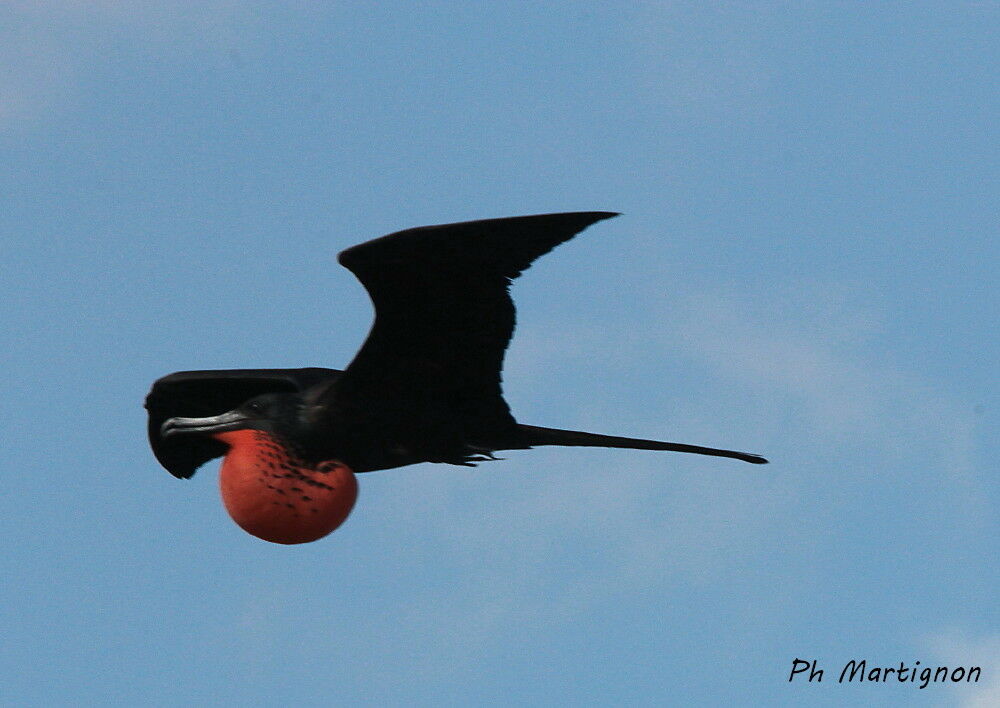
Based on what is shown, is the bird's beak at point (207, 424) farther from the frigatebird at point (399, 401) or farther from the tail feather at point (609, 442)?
the tail feather at point (609, 442)

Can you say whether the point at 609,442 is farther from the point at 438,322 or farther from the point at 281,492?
the point at 281,492

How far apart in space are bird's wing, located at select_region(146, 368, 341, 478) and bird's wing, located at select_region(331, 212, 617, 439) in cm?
52

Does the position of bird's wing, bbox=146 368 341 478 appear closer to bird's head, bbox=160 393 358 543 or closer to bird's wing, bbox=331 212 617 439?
bird's head, bbox=160 393 358 543

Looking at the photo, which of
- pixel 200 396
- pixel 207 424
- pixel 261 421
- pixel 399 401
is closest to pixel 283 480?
pixel 261 421

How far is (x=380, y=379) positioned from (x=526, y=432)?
2.83ft

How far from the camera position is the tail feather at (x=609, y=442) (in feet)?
28.8

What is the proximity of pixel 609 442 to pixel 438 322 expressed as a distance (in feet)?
4.14

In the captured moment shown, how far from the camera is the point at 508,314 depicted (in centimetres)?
817

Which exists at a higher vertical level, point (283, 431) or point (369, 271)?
point (369, 271)

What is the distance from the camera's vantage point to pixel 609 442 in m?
8.88

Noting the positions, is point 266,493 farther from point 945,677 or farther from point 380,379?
point 945,677

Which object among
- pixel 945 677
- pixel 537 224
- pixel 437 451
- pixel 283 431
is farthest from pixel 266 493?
pixel 945 677

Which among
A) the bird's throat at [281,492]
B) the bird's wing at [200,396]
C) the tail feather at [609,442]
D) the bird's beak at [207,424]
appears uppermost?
the tail feather at [609,442]

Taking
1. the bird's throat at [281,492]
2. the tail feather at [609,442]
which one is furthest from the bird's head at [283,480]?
the tail feather at [609,442]
